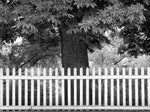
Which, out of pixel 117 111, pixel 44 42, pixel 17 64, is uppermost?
pixel 44 42

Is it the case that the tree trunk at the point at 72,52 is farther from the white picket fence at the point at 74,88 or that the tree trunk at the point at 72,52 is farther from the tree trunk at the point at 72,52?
the white picket fence at the point at 74,88

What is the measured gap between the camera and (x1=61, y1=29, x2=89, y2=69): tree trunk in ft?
32.0

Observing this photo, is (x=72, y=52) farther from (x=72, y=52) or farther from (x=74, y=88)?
(x=74, y=88)

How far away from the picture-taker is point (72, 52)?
978 cm

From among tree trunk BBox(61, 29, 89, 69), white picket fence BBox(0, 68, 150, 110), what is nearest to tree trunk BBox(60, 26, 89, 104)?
tree trunk BBox(61, 29, 89, 69)

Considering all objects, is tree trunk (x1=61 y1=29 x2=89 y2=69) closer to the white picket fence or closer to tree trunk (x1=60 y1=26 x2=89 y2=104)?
tree trunk (x1=60 y1=26 x2=89 y2=104)

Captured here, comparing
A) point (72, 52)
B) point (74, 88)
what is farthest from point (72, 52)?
point (74, 88)

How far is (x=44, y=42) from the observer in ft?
44.0

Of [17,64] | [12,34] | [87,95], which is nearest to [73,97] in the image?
[87,95]

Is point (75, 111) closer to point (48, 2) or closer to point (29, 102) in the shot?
point (29, 102)

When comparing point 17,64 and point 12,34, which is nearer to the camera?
point 12,34

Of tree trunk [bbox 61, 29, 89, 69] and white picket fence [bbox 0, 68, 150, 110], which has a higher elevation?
tree trunk [bbox 61, 29, 89, 69]

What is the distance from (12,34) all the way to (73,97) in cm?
430

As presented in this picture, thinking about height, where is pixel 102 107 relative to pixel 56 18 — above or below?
below
